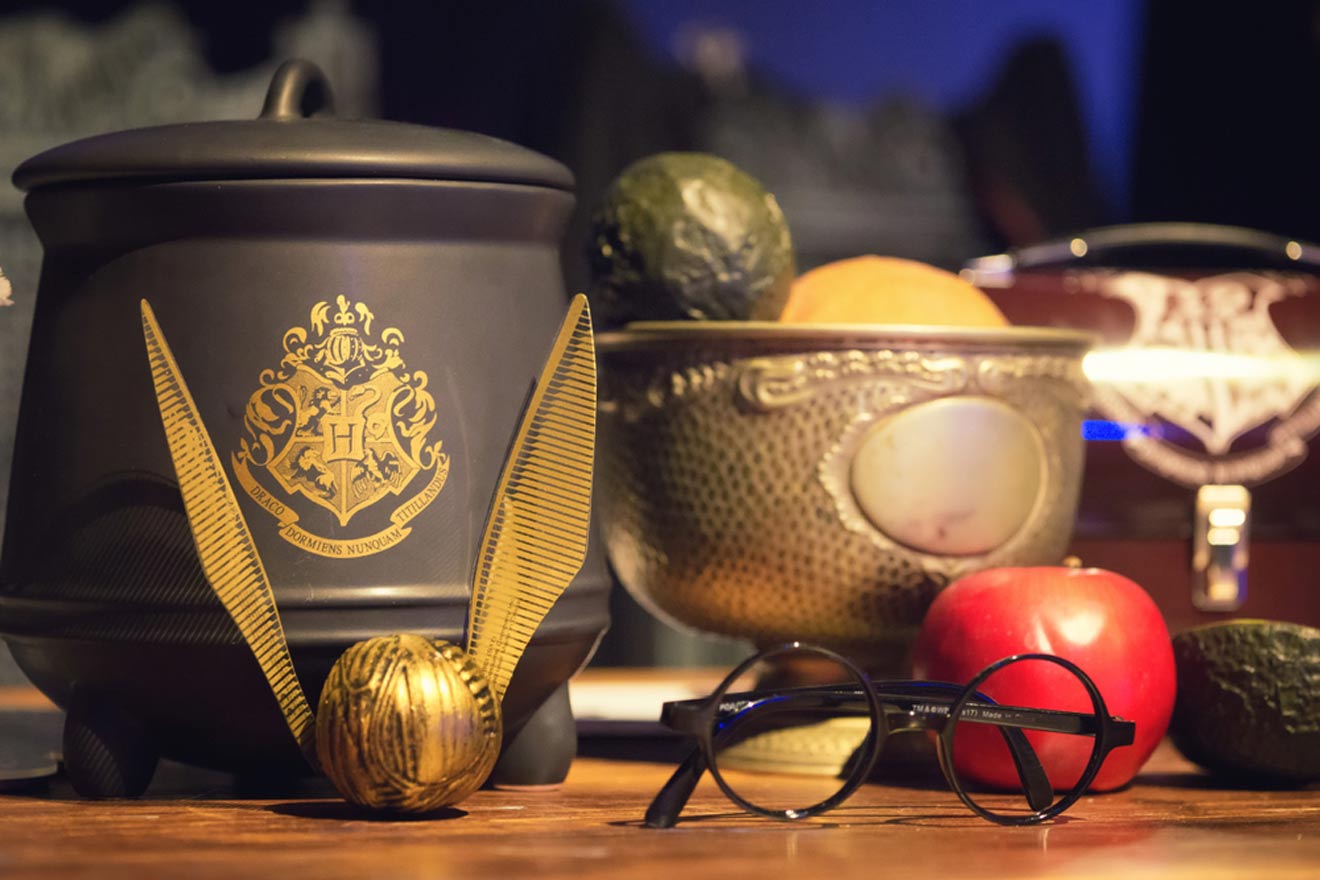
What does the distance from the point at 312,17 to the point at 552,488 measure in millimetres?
1058

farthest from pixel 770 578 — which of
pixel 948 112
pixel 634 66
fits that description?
pixel 948 112

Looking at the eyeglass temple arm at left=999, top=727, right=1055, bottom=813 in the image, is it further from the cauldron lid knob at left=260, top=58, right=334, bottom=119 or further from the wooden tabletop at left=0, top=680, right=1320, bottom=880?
the cauldron lid knob at left=260, top=58, right=334, bottom=119

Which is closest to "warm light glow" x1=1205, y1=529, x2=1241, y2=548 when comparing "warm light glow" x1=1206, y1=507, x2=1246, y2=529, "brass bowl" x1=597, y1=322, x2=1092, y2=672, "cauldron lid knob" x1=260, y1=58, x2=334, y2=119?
"warm light glow" x1=1206, y1=507, x2=1246, y2=529

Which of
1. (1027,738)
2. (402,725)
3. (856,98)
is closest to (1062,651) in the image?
(1027,738)

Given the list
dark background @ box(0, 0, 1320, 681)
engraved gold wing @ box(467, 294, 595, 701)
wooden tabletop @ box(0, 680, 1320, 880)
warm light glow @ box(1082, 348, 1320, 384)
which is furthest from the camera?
dark background @ box(0, 0, 1320, 681)

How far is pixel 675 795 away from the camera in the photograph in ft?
1.76

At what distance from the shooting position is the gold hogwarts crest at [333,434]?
55cm

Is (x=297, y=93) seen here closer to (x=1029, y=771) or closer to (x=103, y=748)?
(x=103, y=748)

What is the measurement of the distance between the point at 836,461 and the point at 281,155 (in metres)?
0.27

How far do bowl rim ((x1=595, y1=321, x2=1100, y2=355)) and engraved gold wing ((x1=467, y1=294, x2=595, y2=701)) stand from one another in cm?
12

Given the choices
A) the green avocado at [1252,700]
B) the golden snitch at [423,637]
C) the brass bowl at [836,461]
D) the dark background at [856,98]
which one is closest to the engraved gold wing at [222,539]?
the golden snitch at [423,637]

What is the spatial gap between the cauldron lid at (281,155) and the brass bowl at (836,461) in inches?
5.8

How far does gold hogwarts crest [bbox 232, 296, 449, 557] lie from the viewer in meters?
0.55

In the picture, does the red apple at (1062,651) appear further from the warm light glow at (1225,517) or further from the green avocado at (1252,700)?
the warm light glow at (1225,517)
